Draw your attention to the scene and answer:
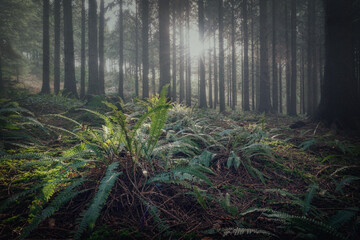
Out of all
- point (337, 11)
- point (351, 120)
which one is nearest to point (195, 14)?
point (337, 11)

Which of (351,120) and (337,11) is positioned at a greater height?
(337,11)

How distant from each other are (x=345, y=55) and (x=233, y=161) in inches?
227

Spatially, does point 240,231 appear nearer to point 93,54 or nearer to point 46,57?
point 93,54

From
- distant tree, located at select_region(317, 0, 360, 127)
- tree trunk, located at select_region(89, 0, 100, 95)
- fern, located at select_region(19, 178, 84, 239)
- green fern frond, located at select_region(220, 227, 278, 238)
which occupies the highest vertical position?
tree trunk, located at select_region(89, 0, 100, 95)

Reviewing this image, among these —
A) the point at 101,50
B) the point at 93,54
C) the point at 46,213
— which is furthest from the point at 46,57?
the point at 46,213

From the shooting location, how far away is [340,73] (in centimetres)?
502

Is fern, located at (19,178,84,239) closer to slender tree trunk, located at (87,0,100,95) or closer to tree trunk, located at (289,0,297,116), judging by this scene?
slender tree trunk, located at (87,0,100,95)

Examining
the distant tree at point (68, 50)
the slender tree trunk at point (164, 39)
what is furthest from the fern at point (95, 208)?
the distant tree at point (68, 50)

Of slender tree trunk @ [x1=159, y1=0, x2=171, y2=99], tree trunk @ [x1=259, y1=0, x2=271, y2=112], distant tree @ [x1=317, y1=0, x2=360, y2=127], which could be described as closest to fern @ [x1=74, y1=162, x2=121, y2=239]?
slender tree trunk @ [x1=159, y1=0, x2=171, y2=99]

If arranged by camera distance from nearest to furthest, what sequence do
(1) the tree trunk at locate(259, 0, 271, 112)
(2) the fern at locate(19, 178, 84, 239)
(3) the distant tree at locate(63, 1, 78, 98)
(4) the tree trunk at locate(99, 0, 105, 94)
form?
(2) the fern at locate(19, 178, 84, 239) → (3) the distant tree at locate(63, 1, 78, 98) → (1) the tree trunk at locate(259, 0, 271, 112) → (4) the tree trunk at locate(99, 0, 105, 94)

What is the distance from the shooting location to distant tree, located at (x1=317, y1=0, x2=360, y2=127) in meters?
4.86

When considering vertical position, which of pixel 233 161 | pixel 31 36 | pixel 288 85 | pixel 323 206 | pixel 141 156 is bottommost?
pixel 323 206

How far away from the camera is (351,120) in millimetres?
4727

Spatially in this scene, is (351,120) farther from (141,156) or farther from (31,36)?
(31,36)
